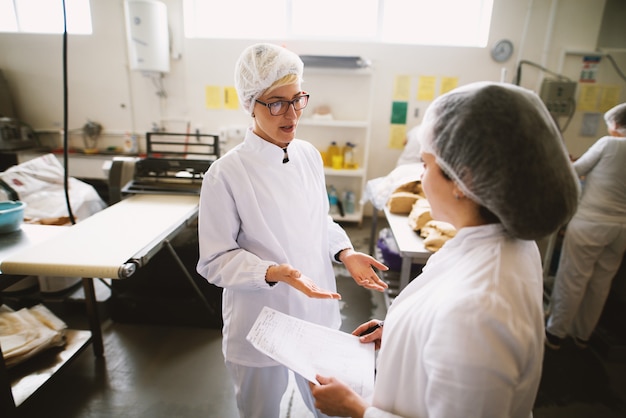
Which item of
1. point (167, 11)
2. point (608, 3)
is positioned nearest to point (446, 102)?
point (167, 11)

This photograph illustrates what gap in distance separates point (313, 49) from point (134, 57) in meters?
1.79

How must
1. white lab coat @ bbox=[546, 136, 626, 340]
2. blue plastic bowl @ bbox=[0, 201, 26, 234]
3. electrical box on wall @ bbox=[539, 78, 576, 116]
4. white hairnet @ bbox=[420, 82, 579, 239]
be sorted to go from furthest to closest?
electrical box on wall @ bbox=[539, 78, 576, 116] → white lab coat @ bbox=[546, 136, 626, 340] → blue plastic bowl @ bbox=[0, 201, 26, 234] → white hairnet @ bbox=[420, 82, 579, 239]

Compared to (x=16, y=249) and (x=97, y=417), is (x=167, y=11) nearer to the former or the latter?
(x=16, y=249)

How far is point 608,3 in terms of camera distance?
10.5ft

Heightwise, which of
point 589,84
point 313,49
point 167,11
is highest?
point 167,11

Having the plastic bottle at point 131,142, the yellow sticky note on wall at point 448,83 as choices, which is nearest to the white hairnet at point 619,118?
the yellow sticky note on wall at point 448,83

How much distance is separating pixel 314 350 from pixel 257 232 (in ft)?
1.34

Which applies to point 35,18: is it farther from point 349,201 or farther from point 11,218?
point 349,201

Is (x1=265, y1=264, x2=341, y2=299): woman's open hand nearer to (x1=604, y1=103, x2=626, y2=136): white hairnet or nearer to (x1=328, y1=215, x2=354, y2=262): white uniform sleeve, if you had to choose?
(x1=328, y1=215, x2=354, y2=262): white uniform sleeve

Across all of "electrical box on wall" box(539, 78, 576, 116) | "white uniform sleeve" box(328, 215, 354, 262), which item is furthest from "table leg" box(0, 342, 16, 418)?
"electrical box on wall" box(539, 78, 576, 116)

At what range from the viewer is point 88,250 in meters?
1.36

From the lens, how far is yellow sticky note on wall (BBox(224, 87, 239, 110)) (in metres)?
3.66

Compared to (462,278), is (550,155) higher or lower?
higher

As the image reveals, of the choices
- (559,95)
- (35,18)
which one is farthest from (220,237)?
(35,18)
